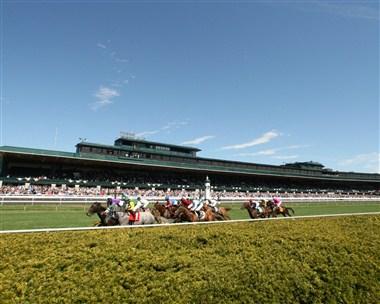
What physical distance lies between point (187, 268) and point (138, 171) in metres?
36.1

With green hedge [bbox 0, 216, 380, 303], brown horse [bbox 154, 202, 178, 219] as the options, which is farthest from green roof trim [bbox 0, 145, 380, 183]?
green hedge [bbox 0, 216, 380, 303]

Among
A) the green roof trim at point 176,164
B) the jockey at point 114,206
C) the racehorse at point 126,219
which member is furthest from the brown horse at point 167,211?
the green roof trim at point 176,164

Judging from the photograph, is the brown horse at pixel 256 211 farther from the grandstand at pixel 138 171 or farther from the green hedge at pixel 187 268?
the grandstand at pixel 138 171

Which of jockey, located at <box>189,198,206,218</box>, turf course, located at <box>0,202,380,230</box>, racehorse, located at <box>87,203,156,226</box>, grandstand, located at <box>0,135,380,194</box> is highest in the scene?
grandstand, located at <box>0,135,380,194</box>

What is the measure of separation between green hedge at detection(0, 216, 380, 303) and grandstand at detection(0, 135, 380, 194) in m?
28.1

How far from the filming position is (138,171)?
4003 centimetres

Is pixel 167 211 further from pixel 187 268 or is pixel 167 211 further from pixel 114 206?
pixel 187 268

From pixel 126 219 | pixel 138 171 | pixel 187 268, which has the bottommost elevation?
pixel 187 268

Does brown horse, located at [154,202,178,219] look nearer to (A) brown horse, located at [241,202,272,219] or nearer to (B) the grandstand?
(A) brown horse, located at [241,202,272,219]

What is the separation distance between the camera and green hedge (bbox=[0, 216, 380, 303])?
153 inches

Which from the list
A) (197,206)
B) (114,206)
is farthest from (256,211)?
(114,206)

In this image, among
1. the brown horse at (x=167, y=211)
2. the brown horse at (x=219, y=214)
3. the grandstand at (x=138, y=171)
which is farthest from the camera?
the grandstand at (x=138, y=171)

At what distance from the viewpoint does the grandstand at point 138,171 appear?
32469 mm

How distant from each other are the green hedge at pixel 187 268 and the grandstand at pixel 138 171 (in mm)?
28101
